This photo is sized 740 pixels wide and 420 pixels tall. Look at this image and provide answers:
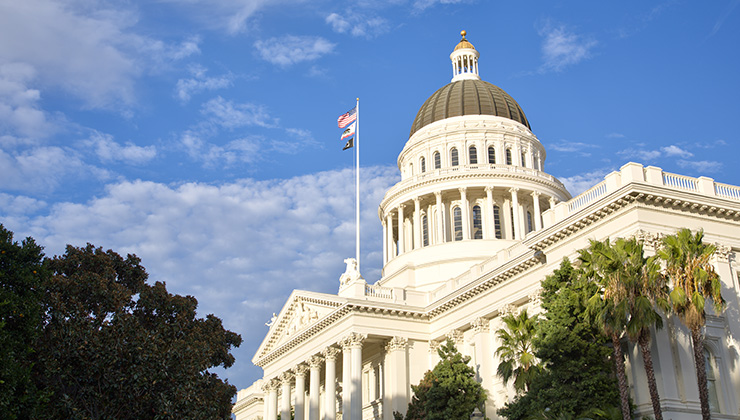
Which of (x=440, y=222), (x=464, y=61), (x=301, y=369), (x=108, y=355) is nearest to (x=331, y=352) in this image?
(x=301, y=369)

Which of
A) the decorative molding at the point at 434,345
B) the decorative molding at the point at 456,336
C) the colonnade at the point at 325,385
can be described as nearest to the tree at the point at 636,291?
the decorative molding at the point at 456,336

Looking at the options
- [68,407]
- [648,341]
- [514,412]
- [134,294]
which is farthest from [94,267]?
[648,341]

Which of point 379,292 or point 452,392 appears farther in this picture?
point 379,292

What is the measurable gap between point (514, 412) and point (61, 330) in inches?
714

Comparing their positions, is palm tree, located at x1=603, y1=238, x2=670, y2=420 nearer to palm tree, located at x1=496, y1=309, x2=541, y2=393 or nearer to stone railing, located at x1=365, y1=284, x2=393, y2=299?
palm tree, located at x1=496, y1=309, x2=541, y2=393

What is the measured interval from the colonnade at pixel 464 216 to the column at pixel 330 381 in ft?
44.5

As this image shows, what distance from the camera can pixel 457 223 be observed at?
2447 inches

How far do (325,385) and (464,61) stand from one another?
109ft

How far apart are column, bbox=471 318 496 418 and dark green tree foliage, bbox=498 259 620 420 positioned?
1026cm

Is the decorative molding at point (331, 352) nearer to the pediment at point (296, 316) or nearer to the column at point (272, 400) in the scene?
the pediment at point (296, 316)

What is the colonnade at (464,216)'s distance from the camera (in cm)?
6025

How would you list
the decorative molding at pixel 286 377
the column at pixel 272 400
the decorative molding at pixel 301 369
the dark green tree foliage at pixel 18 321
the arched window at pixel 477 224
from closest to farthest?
the dark green tree foliage at pixel 18 321, the decorative molding at pixel 301 369, the decorative molding at pixel 286 377, the column at pixel 272 400, the arched window at pixel 477 224

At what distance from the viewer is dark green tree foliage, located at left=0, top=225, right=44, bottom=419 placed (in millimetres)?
22859

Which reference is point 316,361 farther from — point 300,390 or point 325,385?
point 300,390
